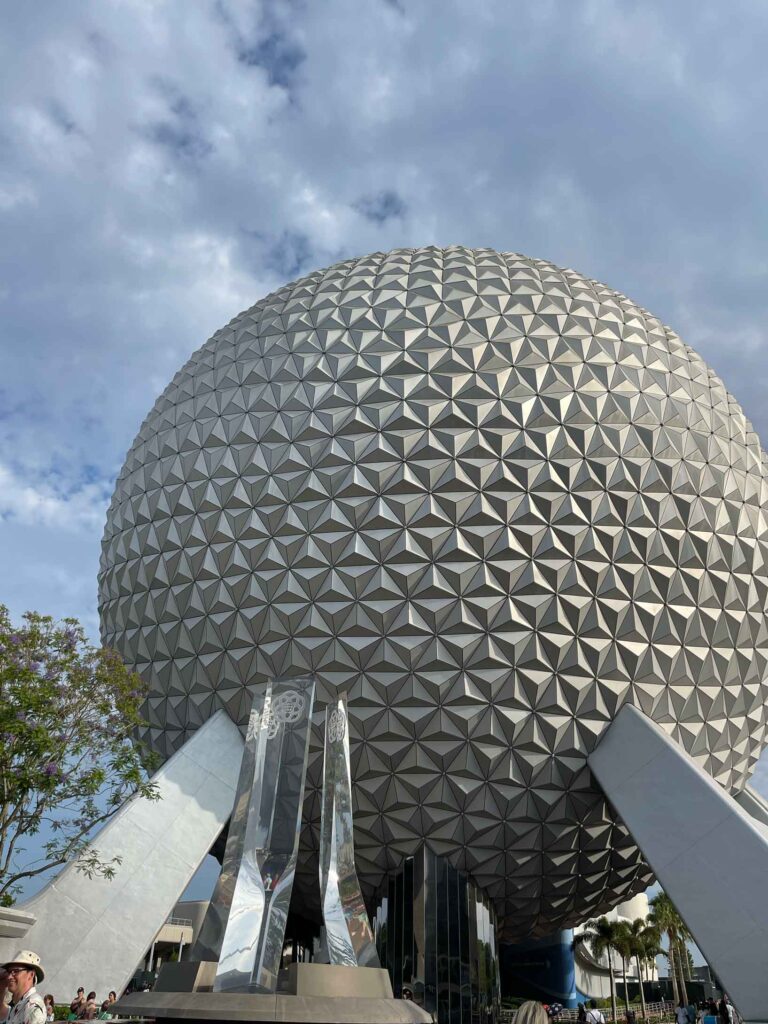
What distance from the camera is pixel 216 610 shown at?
1722 centimetres

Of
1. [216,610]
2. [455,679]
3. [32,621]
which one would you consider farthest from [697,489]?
[32,621]

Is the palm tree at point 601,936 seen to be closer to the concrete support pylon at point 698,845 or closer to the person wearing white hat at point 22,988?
the concrete support pylon at point 698,845

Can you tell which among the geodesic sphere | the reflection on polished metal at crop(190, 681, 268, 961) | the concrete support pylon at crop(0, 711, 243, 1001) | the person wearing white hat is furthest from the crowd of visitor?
the geodesic sphere

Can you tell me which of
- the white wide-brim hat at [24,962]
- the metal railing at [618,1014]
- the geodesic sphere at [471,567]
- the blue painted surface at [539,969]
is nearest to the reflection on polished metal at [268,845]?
the white wide-brim hat at [24,962]

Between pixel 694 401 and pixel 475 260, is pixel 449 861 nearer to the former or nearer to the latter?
pixel 694 401

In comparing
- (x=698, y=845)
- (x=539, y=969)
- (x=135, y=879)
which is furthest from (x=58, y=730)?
(x=539, y=969)

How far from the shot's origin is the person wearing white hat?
3918 millimetres

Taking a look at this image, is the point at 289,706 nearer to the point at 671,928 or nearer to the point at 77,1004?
the point at 77,1004

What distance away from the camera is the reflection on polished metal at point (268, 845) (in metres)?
7.50

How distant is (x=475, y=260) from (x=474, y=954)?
1747 centimetres

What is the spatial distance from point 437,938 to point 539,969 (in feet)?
56.7

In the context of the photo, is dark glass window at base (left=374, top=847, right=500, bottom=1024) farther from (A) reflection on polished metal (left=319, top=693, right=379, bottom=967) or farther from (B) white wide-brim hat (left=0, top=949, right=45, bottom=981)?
(B) white wide-brim hat (left=0, top=949, right=45, bottom=981)

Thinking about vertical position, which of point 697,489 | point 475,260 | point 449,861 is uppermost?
point 475,260

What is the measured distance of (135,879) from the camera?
46.3 ft
